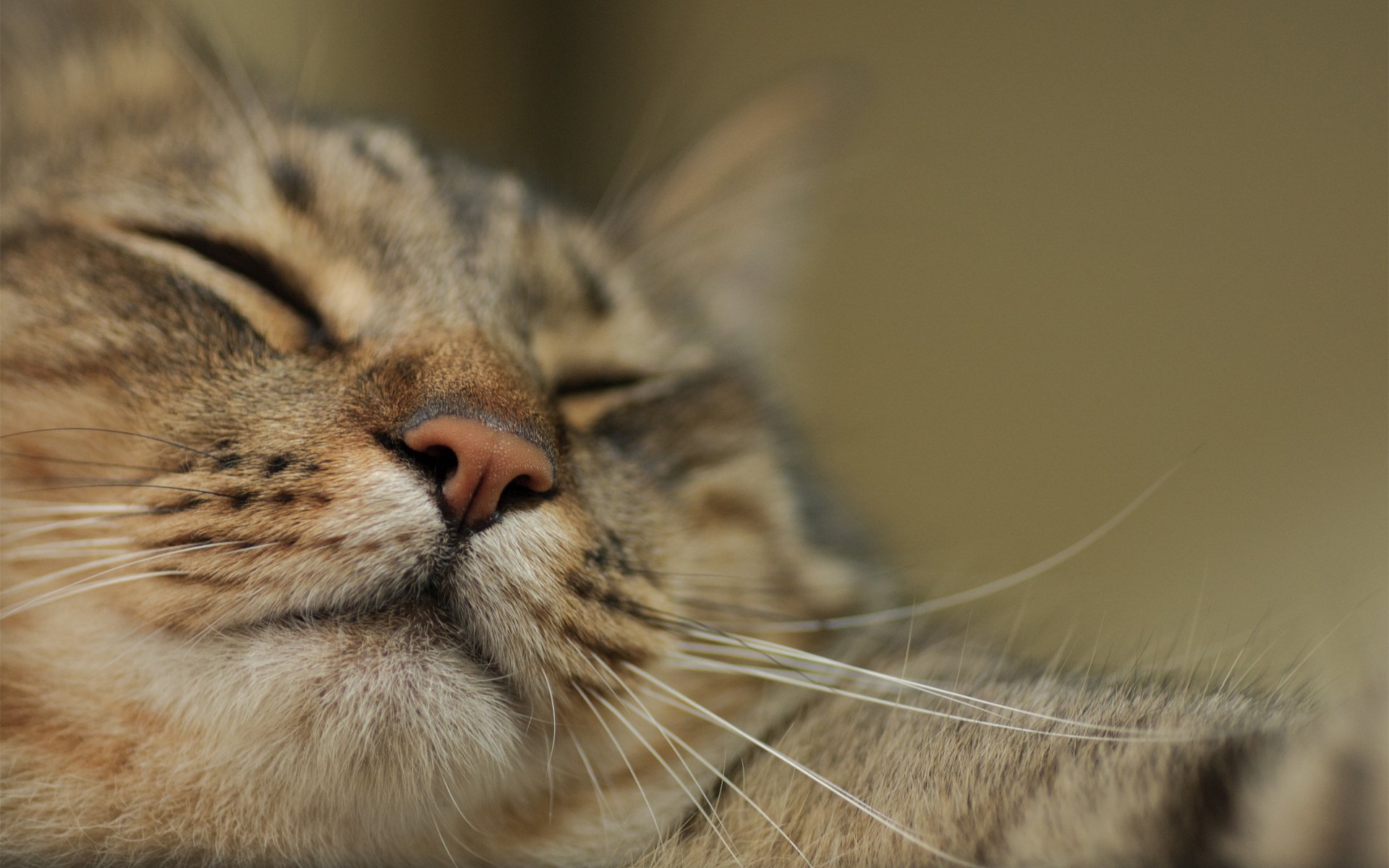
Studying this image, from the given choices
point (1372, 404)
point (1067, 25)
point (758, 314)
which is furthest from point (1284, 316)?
point (758, 314)

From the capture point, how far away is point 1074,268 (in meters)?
1.54

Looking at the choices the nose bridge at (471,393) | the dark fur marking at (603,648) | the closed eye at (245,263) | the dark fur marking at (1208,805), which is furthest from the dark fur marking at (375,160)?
the dark fur marking at (1208,805)

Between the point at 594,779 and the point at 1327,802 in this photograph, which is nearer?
the point at 1327,802

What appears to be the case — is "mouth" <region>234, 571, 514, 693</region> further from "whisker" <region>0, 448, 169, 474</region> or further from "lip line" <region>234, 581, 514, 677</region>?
"whisker" <region>0, 448, 169, 474</region>

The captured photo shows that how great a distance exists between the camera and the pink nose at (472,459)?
609 mm

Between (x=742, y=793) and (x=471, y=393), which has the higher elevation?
(x=471, y=393)

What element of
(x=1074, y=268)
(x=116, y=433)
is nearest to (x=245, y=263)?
(x=116, y=433)

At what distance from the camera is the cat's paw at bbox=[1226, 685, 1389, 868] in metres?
0.40

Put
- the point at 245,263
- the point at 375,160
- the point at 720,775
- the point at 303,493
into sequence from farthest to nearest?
the point at 375,160 < the point at 245,263 < the point at 720,775 < the point at 303,493

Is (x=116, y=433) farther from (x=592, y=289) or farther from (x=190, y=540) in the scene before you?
(x=592, y=289)

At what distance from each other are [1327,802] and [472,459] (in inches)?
17.5

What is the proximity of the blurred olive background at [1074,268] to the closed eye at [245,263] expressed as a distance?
1.00 feet

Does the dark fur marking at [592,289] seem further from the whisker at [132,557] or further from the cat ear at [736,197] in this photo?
the whisker at [132,557]

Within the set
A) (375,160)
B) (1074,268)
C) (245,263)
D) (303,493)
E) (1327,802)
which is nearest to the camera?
(1327,802)
